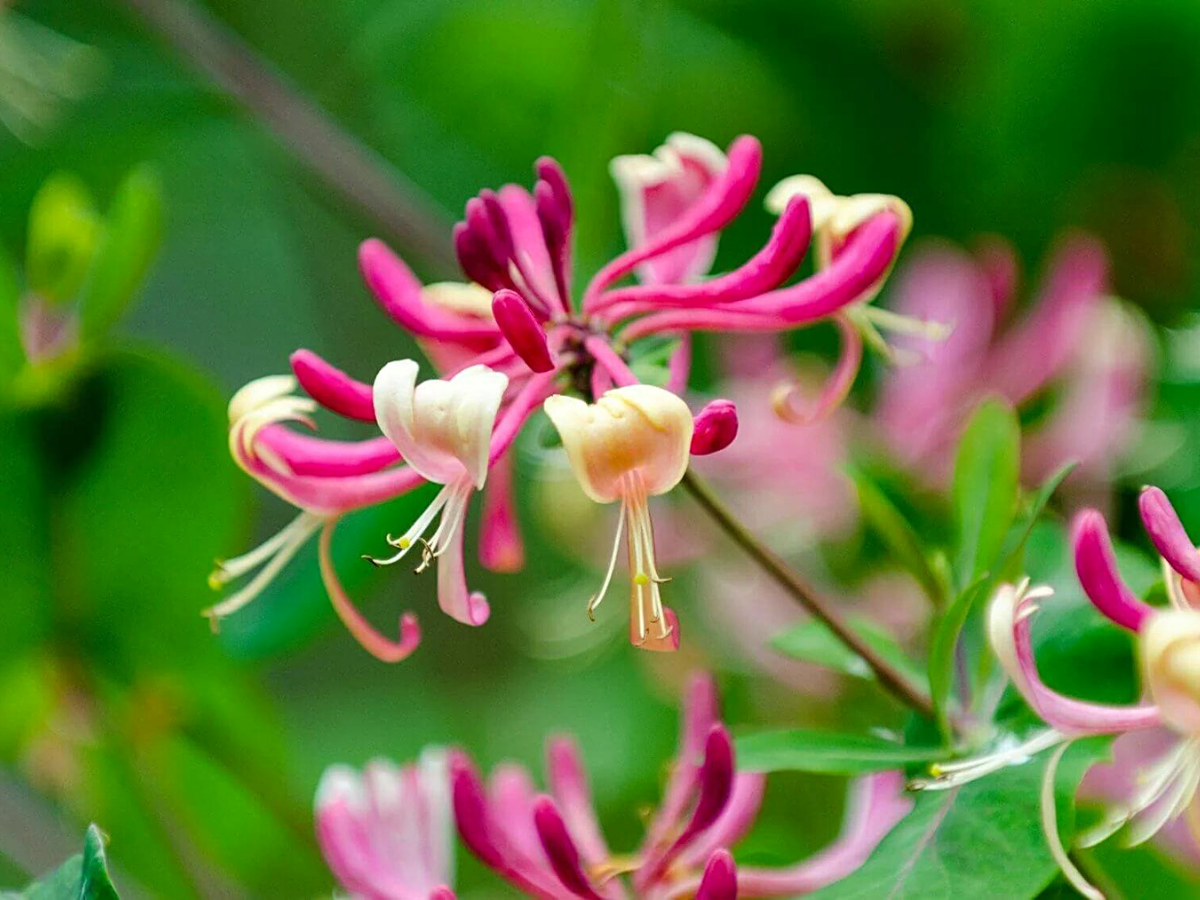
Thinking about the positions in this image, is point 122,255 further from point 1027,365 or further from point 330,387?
point 1027,365

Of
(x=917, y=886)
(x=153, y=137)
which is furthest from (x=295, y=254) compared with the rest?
(x=917, y=886)

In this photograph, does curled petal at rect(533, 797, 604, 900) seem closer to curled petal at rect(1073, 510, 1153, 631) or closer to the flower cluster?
the flower cluster

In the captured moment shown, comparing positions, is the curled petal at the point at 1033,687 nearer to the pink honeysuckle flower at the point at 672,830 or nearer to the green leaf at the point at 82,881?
the pink honeysuckle flower at the point at 672,830

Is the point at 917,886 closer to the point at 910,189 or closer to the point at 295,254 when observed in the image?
the point at 910,189

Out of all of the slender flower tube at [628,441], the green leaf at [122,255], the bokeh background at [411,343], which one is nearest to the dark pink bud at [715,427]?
the slender flower tube at [628,441]

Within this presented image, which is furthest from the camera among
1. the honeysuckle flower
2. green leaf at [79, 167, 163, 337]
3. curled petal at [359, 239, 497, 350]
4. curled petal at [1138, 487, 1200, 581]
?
the honeysuckle flower

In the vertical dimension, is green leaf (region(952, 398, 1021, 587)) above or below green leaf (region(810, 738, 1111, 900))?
above

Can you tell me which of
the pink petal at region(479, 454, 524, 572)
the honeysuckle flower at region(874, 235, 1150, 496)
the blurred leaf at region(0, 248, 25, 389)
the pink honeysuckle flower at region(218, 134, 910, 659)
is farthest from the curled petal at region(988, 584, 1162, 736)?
the blurred leaf at region(0, 248, 25, 389)
